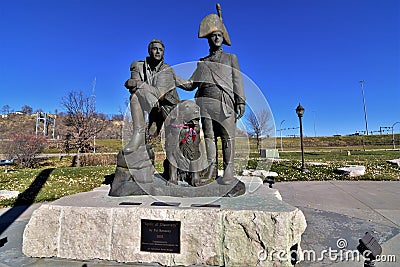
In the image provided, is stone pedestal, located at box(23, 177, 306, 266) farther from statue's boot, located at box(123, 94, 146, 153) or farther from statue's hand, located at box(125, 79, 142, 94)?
statue's hand, located at box(125, 79, 142, 94)

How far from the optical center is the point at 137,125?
392 centimetres

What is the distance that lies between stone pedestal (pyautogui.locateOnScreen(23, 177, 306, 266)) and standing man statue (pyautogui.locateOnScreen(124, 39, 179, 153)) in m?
1.25

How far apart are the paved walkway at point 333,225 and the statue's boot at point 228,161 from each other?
1.30 meters

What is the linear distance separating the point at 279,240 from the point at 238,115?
1.97 meters

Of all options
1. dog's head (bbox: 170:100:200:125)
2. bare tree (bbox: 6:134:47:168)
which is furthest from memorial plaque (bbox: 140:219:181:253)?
bare tree (bbox: 6:134:47:168)

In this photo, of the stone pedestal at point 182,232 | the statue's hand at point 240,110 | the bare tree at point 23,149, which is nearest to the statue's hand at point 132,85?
the statue's hand at point 240,110

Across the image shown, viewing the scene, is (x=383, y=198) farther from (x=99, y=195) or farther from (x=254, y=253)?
(x=99, y=195)

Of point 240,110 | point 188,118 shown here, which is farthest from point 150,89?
point 240,110

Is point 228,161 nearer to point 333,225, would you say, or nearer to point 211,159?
point 211,159

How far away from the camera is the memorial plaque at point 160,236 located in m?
2.68

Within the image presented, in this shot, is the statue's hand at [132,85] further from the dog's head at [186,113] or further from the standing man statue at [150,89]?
the dog's head at [186,113]

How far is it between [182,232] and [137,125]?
1.94m

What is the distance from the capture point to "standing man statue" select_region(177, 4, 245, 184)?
3713 mm

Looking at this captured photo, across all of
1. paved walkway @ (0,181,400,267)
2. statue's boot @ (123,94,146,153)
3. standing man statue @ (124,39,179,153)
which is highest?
standing man statue @ (124,39,179,153)
